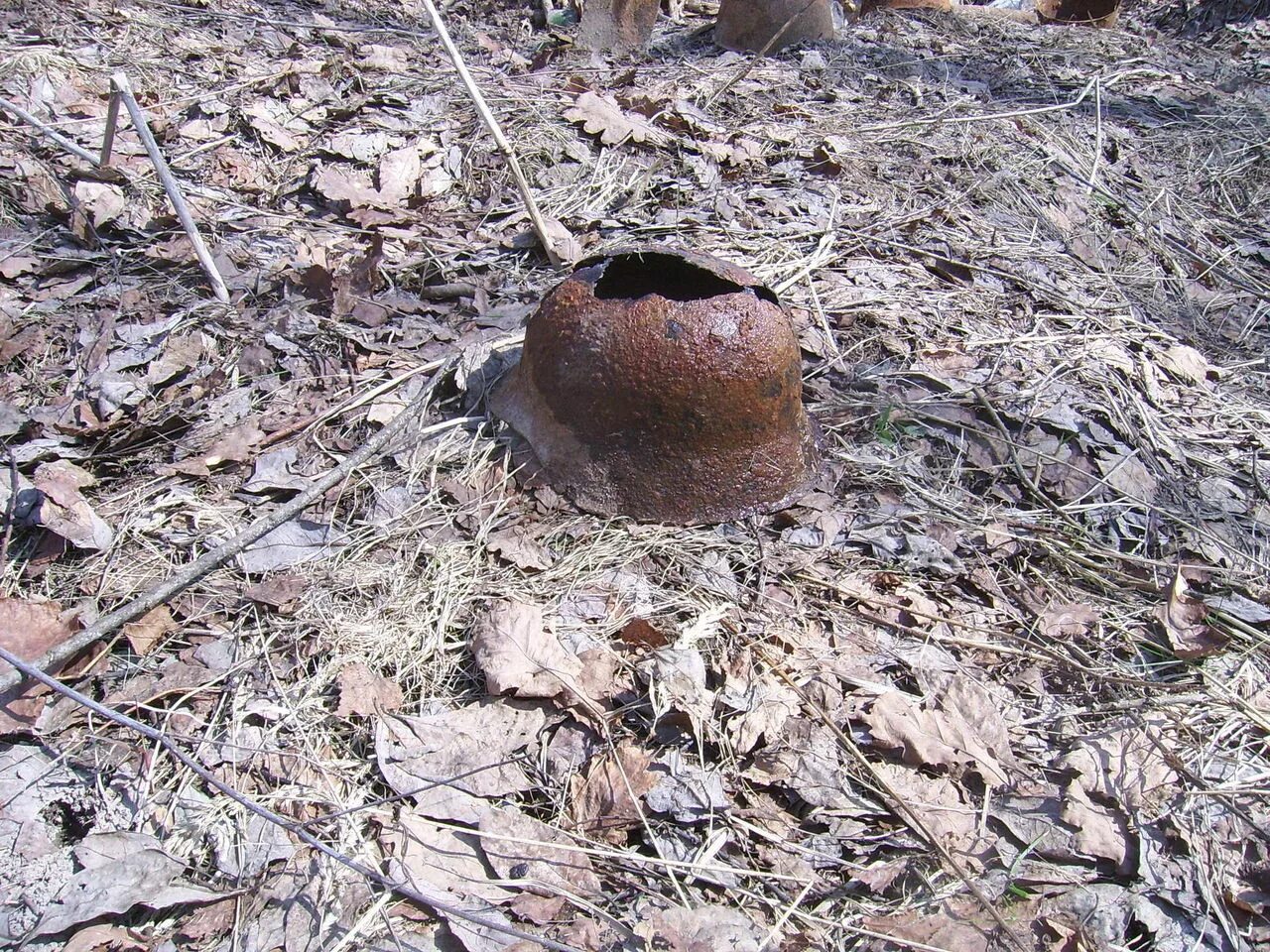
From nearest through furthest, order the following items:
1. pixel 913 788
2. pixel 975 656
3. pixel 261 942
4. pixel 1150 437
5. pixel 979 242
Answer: pixel 261 942 → pixel 913 788 → pixel 975 656 → pixel 1150 437 → pixel 979 242

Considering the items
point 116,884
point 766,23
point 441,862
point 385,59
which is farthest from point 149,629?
point 766,23

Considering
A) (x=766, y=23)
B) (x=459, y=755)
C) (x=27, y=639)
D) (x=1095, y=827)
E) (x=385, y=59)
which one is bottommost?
(x=1095, y=827)

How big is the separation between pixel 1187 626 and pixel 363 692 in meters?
2.28

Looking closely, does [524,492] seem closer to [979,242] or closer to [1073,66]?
[979,242]

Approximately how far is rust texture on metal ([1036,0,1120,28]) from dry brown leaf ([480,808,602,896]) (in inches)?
302

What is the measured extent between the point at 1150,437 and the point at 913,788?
6.15 ft

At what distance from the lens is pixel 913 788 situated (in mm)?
1929

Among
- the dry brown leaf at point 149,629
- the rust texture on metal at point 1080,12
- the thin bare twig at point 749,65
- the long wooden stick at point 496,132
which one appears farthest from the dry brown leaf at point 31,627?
the rust texture on metal at point 1080,12

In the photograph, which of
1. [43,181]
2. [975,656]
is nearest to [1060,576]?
[975,656]

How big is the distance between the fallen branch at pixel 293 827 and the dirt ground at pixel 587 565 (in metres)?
0.02

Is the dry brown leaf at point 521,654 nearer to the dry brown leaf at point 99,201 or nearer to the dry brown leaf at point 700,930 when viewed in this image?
the dry brown leaf at point 700,930

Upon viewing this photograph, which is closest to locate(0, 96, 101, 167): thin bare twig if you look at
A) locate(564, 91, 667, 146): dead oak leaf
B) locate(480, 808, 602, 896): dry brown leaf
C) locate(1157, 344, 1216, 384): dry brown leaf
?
locate(564, 91, 667, 146): dead oak leaf

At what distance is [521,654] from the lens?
79.8 inches

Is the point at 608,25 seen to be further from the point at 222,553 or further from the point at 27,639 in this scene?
the point at 27,639
